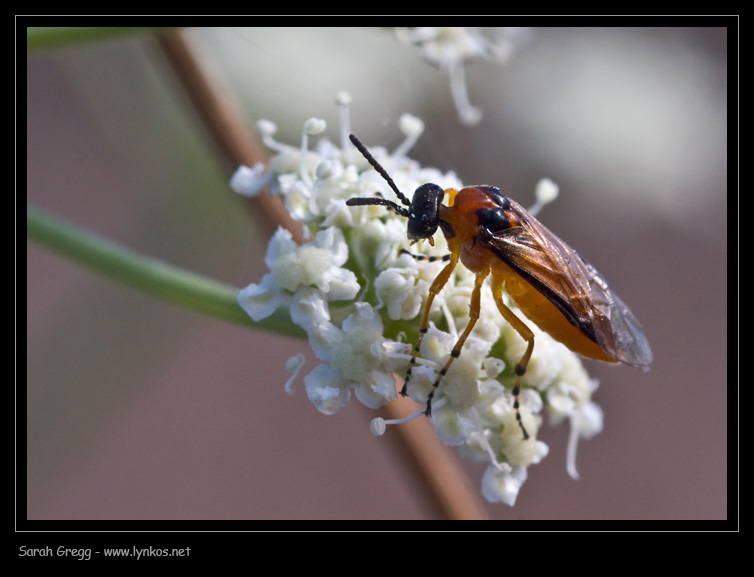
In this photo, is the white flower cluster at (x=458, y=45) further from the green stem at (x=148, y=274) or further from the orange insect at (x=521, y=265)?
the green stem at (x=148, y=274)

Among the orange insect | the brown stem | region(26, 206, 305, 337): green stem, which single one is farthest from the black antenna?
region(26, 206, 305, 337): green stem

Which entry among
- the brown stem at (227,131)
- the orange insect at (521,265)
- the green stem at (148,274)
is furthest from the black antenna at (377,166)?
the green stem at (148,274)

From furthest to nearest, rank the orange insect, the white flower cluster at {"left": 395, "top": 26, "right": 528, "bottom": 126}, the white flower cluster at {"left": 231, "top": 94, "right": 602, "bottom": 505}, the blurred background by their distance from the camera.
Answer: the blurred background → the white flower cluster at {"left": 395, "top": 26, "right": 528, "bottom": 126} → the orange insect → the white flower cluster at {"left": 231, "top": 94, "right": 602, "bottom": 505}

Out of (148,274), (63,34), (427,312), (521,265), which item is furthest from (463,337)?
(63,34)

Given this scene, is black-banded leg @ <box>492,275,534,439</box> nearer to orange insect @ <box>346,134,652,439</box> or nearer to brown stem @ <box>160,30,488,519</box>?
orange insect @ <box>346,134,652,439</box>
